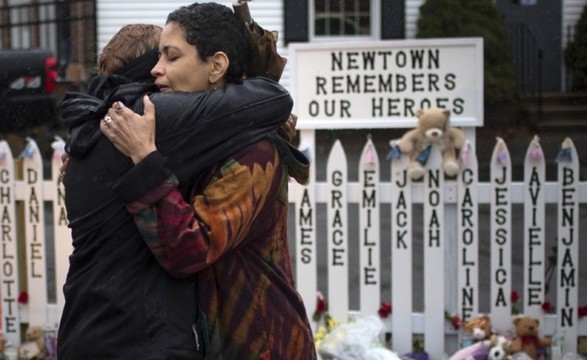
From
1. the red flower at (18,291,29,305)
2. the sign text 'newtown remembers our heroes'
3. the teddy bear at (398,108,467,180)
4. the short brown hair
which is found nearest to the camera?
the short brown hair

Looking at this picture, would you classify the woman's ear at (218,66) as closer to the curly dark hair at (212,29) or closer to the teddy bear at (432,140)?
the curly dark hair at (212,29)

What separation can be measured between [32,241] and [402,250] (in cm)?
191

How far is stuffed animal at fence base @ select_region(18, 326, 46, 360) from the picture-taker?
489 centimetres

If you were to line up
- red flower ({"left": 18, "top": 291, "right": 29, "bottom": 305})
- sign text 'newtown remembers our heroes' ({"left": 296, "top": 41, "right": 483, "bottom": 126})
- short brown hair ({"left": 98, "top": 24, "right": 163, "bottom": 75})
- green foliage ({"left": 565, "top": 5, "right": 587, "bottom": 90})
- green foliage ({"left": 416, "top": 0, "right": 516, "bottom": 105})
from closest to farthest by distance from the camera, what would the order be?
short brown hair ({"left": 98, "top": 24, "right": 163, "bottom": 75}), sign text 'newtown remembers our heroes' ({"left": 296, "top": 41, "right": 483, "bottom": 126}), red flower ({"left": 18, "top": 291, "right": 29, "bottom": 305}), green foliage ({"left": 416, "top": 0, "right": 516, "bottom": 105}), green foliage ({"left": 565, "top": 5, "right": 587, "bottom": 90})

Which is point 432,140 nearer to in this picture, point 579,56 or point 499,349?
point 499,349

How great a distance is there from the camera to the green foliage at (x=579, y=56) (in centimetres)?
1286

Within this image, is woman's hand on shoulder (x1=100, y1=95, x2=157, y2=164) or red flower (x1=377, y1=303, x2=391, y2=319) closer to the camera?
woman's hand on shoulder (x1=100, y1=95, x2=157, y2=164)

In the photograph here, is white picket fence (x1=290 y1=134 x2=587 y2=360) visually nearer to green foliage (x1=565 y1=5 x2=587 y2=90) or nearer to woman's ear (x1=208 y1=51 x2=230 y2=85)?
woman's ear (x1=208 y1=51 x2=230 y2=85)

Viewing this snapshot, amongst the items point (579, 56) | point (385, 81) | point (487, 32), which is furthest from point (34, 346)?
point (579, 56)

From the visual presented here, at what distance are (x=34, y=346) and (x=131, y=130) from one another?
11.1 feet

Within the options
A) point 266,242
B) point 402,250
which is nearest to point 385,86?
point 402,250

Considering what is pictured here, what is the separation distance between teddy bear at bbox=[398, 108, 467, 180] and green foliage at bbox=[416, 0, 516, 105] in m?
7.84

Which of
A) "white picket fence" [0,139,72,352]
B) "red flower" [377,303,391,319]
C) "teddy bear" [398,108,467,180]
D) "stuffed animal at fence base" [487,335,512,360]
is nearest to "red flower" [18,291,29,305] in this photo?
"white picket fence" [0,139,72,352]

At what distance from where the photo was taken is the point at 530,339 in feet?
15.0
